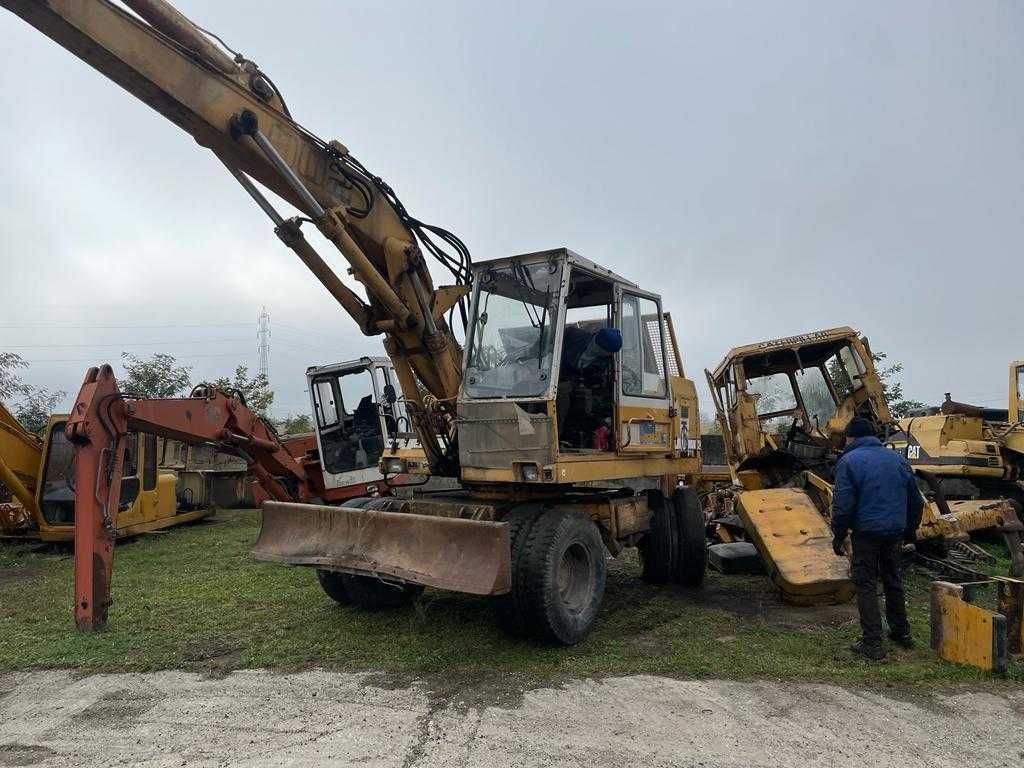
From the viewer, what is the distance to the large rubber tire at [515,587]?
15.7 feet

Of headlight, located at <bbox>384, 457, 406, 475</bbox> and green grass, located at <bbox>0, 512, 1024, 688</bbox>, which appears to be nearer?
green grass, located at <bbox>0, 512, 1024, 688</bbox>

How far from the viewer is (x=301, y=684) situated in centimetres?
438

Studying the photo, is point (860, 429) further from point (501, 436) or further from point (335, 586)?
point (335, 586)

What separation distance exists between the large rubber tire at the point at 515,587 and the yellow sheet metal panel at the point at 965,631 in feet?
8.98

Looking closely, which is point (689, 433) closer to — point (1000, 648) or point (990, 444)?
point (1000, 648)

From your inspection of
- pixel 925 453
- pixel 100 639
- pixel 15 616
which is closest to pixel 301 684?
pixel 100 639

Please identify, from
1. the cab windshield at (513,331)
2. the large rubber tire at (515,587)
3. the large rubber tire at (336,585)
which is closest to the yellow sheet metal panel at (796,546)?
the large rubber tire at (515,587)

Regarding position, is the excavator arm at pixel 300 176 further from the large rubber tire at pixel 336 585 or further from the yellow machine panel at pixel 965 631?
the yellow machine panel at pixel 965 631

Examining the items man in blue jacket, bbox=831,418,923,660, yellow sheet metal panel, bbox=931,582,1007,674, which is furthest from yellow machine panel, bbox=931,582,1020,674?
man in blue jacket, bbox=831,418,923,660

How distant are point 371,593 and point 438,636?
0.90 m

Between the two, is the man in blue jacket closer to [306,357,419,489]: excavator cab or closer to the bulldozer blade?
the bulldozer blade

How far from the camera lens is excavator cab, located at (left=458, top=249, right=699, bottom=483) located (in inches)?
201

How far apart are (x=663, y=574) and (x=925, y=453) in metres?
4.50

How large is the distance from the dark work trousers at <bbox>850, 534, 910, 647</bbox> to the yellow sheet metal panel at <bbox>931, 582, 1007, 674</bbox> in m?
0.25
